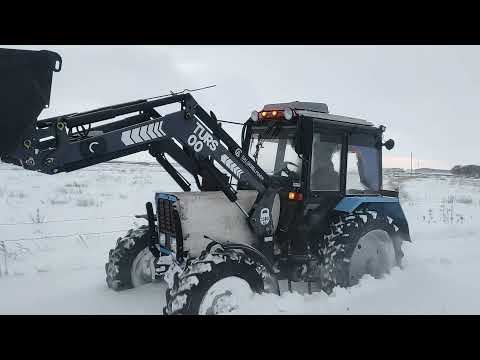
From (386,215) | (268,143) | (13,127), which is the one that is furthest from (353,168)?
(13,127)

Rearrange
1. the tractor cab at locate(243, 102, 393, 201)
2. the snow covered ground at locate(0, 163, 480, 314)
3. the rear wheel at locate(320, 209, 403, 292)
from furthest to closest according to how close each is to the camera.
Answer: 1. the tractor cab at locate(243, 102, 393, 201)
2. the rear wheel at locate(320, 209, 403, 292)
3. the snow covered ground at locate(0, 163, 480, 314)

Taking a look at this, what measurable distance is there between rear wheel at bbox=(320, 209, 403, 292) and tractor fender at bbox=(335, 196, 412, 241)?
12 centimetres

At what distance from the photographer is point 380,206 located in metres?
5.96

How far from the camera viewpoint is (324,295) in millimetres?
5023

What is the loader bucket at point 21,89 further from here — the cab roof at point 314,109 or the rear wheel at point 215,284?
the cab roof at point 314,109

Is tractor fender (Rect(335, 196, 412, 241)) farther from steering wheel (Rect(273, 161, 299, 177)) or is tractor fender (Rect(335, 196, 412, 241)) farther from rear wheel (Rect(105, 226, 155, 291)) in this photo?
rear wheel (Rect(105, 226, 155, 291))

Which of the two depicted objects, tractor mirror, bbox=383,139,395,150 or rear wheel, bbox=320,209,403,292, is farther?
tractor mirror, bbox=383,139,395,150

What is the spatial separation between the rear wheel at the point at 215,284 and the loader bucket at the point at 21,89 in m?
2.07

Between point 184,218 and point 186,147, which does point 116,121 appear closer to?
point 186,147

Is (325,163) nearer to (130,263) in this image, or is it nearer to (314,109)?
(314,109)

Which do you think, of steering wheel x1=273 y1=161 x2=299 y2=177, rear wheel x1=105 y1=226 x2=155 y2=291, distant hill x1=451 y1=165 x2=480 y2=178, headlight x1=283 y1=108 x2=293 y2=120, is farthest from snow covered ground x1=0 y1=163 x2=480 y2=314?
distant hill x1=451 y1=165 x2=480 y2=178

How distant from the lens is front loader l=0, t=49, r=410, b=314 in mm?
3727

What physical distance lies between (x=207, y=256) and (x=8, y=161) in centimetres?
215

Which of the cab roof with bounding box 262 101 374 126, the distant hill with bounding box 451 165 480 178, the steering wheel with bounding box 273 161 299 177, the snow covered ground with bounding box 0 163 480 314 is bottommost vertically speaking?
the snow covered ground with bounding box 0 163 480 314
